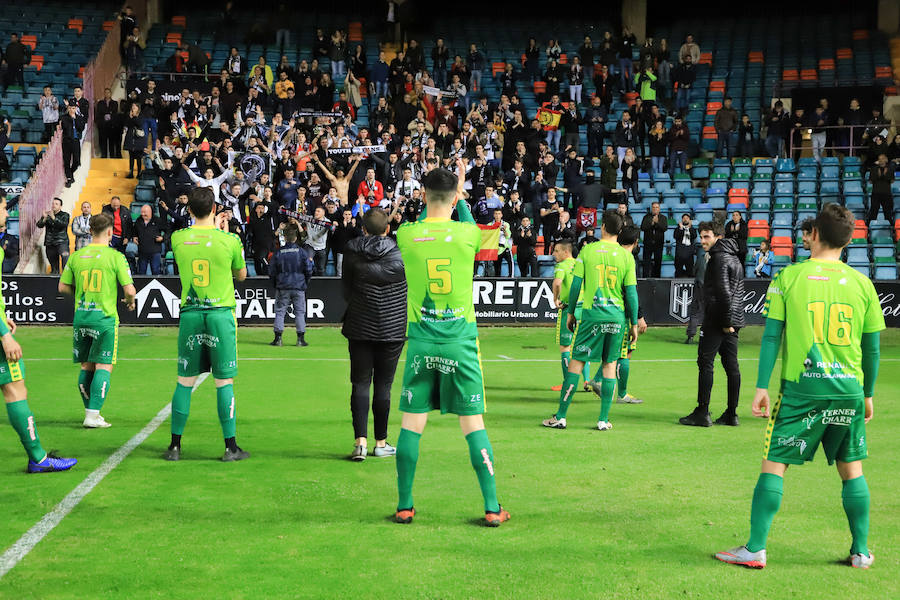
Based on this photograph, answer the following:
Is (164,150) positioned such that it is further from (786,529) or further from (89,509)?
(786,529)

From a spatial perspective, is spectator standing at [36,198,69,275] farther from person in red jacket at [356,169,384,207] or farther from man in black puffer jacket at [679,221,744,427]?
man in black puffer jacket at [679,221,744,427]

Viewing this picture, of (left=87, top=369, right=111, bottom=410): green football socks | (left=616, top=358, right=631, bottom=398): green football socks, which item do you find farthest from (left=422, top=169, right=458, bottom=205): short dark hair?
(left=616, top=358, right=631, bottom=398): green football socks

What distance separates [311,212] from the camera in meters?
21.0

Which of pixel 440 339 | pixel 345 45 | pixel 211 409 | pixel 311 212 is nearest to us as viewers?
pixel 440 339

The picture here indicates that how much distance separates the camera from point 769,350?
5379 mm

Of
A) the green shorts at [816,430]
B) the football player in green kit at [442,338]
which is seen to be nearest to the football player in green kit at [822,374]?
the green shorts at [816,430]

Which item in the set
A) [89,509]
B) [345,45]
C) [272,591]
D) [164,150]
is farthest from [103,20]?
[272,591]

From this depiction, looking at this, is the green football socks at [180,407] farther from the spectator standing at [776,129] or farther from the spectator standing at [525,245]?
the spectator standing at [776,129]

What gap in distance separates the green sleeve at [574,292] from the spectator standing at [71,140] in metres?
16.6

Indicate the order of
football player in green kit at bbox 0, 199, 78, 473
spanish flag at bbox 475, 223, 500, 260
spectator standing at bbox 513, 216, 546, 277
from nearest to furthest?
football player in green kit at bbox 0, 199, 78, 473 → spanish flag at bbox 475, 223, 500, 260 → spectator standing at bbox 513, 216, 546, 277

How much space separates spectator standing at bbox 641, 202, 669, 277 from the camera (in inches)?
843

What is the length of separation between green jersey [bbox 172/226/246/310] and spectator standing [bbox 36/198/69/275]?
13.4m

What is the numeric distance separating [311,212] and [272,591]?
1640cm

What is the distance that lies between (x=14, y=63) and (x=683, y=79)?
18557mm
